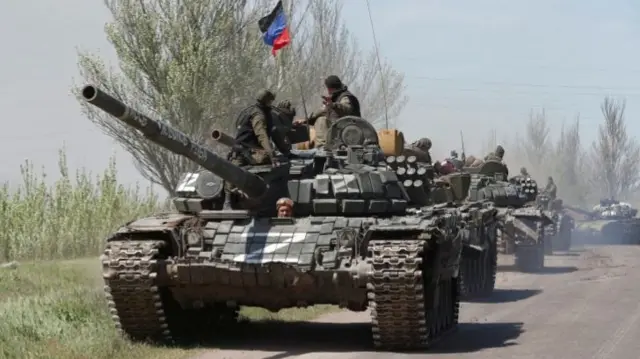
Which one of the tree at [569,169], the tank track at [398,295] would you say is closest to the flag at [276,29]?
the tank track at [398,295]

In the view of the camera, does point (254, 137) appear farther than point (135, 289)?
Yes

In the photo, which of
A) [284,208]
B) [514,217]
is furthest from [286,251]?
[514,217]

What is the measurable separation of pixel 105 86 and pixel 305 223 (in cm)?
1528

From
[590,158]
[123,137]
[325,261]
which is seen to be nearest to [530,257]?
[123,137]

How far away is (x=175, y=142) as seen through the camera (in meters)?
12.0

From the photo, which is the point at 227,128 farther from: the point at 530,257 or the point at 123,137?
the point at 530,257

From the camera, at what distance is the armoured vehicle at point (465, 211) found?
15.7m

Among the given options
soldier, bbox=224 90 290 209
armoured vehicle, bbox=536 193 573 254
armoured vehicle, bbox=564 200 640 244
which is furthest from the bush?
armoured vehicle, bbox=564 200 640 244

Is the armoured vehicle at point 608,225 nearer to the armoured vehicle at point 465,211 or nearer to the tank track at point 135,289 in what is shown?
the armoured vehicle at point 465,211

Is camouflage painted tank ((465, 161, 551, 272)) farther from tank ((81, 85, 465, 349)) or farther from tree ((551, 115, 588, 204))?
tree ((551, 115, 588, 204))

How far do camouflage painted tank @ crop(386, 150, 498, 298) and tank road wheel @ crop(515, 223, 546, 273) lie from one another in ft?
13.9

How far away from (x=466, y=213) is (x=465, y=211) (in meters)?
0.38

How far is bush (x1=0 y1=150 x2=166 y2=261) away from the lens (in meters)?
22.2

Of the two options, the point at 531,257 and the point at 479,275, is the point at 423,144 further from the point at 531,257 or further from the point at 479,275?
the point at 531,257
